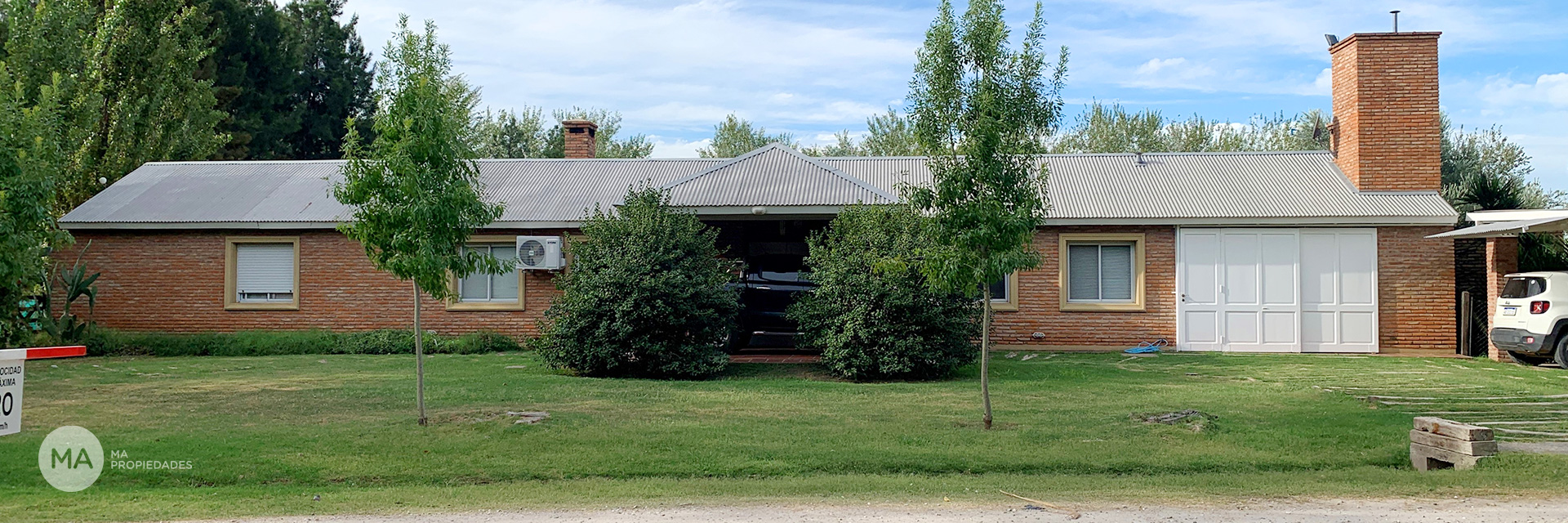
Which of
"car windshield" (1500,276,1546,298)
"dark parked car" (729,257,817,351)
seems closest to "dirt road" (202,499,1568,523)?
"dark parked car" (729,257,817,351)

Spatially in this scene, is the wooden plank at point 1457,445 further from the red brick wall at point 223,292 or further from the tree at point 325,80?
the tree at point 325,80

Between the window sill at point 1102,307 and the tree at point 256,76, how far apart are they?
2393 cm

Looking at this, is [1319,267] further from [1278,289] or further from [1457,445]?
[1457,445]

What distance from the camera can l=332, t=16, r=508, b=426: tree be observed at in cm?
941

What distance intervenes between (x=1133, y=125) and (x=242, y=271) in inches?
1197

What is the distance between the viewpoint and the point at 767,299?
1639 centimetres

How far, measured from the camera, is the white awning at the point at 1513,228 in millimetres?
14414

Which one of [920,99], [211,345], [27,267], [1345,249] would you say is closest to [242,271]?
[211,345]

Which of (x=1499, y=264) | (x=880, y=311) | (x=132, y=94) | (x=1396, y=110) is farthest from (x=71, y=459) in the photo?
(x=132, y=94)

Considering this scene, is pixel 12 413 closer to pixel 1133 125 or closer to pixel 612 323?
pixel 612 323

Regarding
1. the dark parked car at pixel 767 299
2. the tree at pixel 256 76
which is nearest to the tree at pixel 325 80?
the tree at pixel 256 76

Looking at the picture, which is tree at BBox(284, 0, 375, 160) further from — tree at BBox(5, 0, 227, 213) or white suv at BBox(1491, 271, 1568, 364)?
white suv at BBox(1491, 271, 1568, 364)

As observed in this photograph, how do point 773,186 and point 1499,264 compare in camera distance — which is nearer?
point 1499,264

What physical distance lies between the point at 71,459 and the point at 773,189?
10.1 meters
